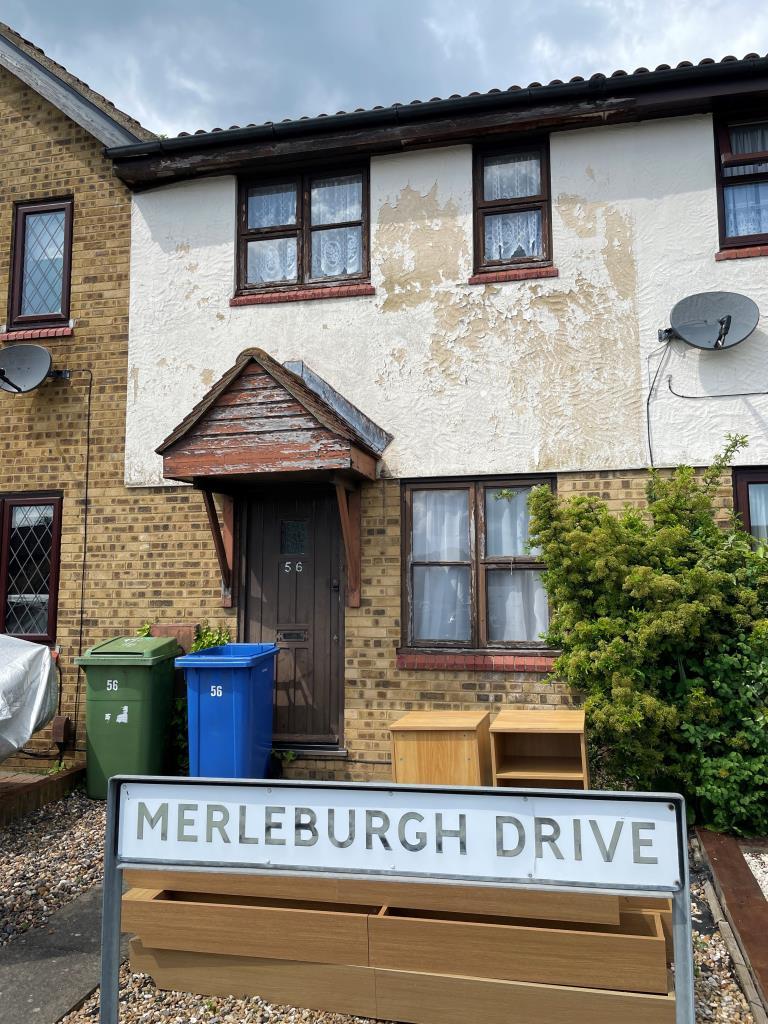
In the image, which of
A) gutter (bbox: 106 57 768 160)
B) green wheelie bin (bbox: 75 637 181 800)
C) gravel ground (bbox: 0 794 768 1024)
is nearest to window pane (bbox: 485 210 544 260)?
gutter (bbox: 106 57 768 160)

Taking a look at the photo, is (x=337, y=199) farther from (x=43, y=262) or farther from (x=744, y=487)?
(x=744, y=487)

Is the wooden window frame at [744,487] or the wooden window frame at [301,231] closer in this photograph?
the wooden window frame at [744,487]

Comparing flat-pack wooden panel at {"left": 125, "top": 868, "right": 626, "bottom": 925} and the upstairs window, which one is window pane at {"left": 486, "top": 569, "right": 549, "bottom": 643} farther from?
flat-pack wooden panel at {"left": 125, "top": 868, "right": 626, "bottom": 925}

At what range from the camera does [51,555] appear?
25.5 ft

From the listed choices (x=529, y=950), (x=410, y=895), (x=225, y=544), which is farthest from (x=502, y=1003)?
(x=225, y=544)

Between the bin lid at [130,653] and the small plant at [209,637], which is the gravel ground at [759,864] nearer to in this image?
the small plant at [209,637]

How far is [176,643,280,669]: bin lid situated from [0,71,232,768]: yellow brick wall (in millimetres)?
671

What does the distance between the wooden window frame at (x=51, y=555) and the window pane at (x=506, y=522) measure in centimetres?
420

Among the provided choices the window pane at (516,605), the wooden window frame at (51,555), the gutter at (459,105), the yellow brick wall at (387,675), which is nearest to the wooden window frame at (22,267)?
the gutter at (459,105)

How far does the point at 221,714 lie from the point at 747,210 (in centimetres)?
603

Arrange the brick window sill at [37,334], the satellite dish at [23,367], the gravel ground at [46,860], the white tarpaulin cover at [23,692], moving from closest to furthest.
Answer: the gravel ground at [46,860], the white tarpaulin cover at [23,692], the satellite dish at [23,367], the brick window sill at [37,334]

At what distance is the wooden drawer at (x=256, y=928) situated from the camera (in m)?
3.35

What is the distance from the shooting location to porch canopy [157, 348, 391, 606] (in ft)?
20.8

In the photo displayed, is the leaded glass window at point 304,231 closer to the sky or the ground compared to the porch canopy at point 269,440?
closer to the sky
